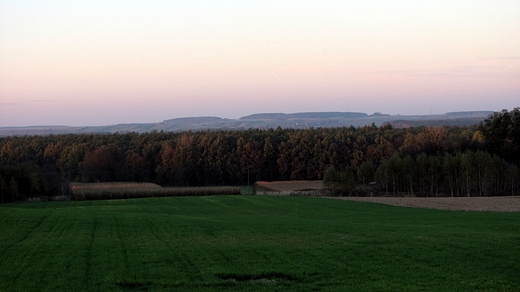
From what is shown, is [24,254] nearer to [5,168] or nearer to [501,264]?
[501,264]

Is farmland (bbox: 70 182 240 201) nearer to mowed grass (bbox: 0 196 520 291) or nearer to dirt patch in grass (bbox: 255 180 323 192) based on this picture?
dirt patch in grass (bbox: 255 180 323 192)

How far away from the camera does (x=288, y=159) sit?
100812 mm

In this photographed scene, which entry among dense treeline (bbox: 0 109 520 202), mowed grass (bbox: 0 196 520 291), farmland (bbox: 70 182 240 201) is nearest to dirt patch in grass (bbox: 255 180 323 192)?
dense treeline (bbox: 0 109 520 202)

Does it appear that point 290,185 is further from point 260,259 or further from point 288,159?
point 260,259

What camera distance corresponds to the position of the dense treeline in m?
68.0

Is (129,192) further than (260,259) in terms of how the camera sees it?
Yes

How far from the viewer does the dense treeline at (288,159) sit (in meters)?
68.0

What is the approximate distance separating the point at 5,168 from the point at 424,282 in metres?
65.5

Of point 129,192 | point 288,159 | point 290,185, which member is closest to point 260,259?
point 129,192

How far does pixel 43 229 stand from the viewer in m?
24.3

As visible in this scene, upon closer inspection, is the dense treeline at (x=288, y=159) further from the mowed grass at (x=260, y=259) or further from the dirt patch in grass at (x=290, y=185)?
the mowed grass at (x=260, y=259)

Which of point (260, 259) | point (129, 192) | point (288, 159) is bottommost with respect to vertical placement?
point (129, 192)

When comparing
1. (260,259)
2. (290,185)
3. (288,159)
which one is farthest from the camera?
(288,159)

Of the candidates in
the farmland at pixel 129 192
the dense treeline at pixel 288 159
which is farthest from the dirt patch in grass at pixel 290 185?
the farmland at pixel 129 192
